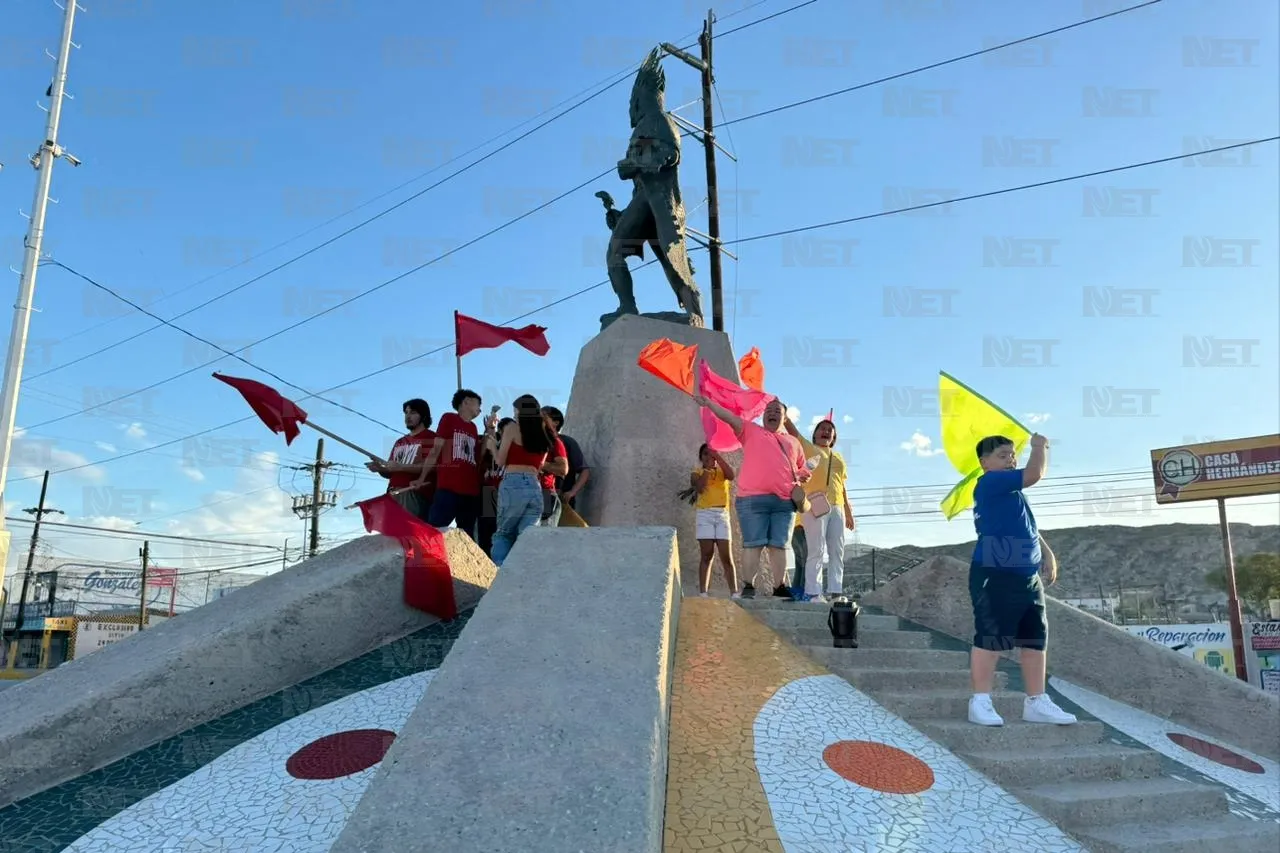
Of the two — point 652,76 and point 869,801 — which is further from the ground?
point 652,76

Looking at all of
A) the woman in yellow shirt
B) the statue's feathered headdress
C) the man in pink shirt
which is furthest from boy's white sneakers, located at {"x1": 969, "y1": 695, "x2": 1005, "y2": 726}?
the statue's feathered headdress

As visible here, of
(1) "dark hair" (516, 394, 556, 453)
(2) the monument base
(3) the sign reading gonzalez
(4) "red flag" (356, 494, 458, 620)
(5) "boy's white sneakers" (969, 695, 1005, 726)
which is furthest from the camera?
(3) the sign reading gonzalez

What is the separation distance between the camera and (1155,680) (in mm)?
5738

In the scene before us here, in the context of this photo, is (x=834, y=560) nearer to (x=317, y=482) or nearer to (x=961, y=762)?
(x=961, y=762)

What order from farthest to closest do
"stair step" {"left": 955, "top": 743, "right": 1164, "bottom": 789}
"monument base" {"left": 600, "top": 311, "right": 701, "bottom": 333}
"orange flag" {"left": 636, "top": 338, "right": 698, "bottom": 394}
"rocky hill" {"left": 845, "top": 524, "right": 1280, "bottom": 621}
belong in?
"rocky hill" {"left": 845, "top": 524, "right": 1280, "bottom": 621} → "monument base" {"left": 600, "top": 311, "right": 701, "bottom": 333} → "orange flag" {"left": 636, "top": 338, "right": 698, "bottom": 394} → "stair step" {"left": 955, "top": 743, "right": 1164, "bottom": 789}

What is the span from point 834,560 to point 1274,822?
2.84 meters

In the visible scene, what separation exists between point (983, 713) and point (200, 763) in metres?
3.58

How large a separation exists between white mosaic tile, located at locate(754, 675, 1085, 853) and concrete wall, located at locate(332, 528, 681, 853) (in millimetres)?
525

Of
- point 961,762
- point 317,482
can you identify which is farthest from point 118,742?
point 317,482

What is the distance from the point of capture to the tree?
4522cm

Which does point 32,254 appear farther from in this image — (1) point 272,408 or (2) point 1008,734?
(2) point 1008,734

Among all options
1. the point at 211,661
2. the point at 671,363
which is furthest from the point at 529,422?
the point at 211,661

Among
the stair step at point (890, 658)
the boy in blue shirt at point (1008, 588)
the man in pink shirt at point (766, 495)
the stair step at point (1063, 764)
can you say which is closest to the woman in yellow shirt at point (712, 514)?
the man in pink shirt at point (766, 495)

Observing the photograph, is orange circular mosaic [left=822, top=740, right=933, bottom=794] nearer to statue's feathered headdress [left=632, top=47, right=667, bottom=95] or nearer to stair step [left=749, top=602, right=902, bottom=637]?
stair step [left=749, top=602, right=902, bottom=637]
